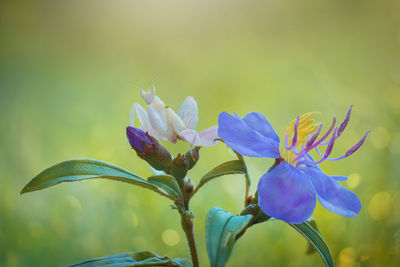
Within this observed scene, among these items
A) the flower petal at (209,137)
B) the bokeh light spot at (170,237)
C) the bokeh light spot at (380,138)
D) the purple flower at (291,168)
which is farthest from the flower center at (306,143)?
the bokeh light spot at (380,138)

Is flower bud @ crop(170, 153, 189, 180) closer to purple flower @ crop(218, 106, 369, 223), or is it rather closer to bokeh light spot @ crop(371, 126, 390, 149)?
purple flower @ crop(218, 106, 369, 223)

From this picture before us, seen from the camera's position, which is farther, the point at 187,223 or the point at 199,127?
the point at 199,127

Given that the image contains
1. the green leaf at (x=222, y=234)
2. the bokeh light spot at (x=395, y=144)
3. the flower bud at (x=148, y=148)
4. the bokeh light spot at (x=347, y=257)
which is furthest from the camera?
the bokeh light spot at (x=395, y=144)

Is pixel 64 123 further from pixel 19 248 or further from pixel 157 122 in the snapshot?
pixel 157 122

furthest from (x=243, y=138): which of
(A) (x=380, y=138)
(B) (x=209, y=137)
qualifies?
(A) (x=380, y=138)

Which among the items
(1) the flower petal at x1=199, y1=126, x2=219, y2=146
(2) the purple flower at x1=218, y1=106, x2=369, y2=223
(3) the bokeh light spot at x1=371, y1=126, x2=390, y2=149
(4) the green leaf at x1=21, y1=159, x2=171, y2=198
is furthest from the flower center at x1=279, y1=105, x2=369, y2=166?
(3) the bokeh light spot at x1=371, y1=126, x2=390, y2=149

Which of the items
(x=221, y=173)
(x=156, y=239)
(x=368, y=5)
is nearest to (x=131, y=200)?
(x=156, y=239)

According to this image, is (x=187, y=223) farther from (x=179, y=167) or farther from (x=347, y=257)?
(x=347, y=257)

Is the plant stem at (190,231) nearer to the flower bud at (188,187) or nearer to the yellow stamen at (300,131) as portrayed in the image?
the flower bud at (188,187)
